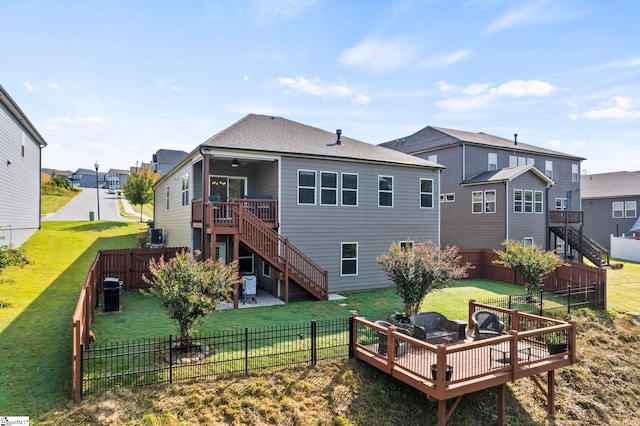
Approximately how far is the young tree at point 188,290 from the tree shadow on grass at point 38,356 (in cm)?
216

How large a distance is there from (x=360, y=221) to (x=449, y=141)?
44.1ft

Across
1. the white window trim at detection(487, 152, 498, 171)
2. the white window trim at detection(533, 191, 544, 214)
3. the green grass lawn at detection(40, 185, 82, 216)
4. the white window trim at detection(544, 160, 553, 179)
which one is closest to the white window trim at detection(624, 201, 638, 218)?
the white window trim at detection(544, 160, 553, 179)

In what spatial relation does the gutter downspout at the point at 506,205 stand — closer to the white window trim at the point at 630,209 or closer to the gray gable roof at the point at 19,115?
the white window trim at the point at 630,209

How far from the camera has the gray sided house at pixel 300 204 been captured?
1369cm

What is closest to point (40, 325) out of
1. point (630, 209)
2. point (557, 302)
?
point (557, 302)

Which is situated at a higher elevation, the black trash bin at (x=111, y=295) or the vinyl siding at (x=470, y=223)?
the vinyl siding at (x=470, y=223)

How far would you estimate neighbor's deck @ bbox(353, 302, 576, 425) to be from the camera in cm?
727

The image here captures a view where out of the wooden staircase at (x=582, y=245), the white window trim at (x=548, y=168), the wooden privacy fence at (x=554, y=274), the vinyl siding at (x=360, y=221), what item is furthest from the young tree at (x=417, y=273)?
the white window trim at (x=548, y=168)

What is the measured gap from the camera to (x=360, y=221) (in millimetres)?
16594

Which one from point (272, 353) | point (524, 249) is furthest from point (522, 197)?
point (272, 353)

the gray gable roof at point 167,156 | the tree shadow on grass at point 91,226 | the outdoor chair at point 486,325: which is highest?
the gray gable roof at point 167,156

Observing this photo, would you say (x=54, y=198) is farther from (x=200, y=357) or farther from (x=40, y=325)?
(x=200, y=357)

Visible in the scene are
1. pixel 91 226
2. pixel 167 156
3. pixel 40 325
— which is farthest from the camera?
pixel 167 156

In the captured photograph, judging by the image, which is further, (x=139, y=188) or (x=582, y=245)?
(x=139, y=188)
